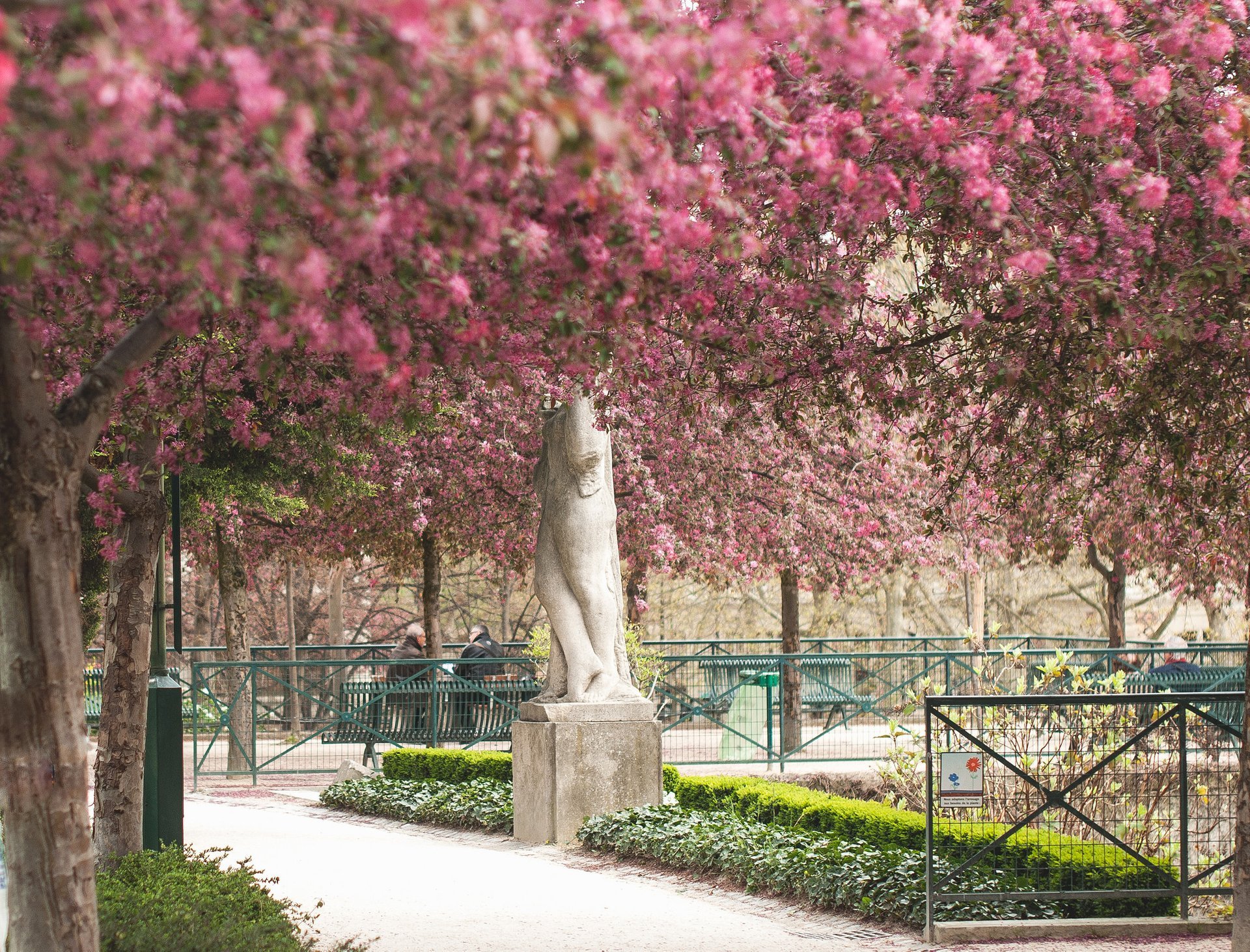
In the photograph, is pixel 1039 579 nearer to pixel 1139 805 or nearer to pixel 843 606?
pixel 843 606

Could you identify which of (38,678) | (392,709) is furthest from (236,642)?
(38,678)

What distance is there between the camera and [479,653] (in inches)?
762

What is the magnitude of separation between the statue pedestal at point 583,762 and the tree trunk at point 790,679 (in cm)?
592

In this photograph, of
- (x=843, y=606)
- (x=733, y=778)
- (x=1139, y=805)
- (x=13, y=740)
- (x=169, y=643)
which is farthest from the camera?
(x=843, y=606)

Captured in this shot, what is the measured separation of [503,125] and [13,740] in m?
2.68

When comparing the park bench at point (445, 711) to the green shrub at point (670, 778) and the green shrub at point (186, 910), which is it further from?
the green shrub at point (186, 910)

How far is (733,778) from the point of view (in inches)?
457

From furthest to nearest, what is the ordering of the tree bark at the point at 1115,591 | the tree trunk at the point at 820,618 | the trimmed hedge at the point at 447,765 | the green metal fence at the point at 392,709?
the tree trunk at the point at 820,618
the tree bark at the point at 1115,591
the green metal fence at the point at 392,709
the trimmed hedge at the point at 447,765

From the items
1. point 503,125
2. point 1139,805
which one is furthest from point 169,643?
point 503,125

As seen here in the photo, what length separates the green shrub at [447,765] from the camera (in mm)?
13602

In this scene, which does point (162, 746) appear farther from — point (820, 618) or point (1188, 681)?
point (820, 618)

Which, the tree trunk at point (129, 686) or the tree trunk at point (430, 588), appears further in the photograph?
the tree trunk at point (430, 588)

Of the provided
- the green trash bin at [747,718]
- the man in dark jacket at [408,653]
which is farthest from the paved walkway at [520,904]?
the man in dark jacket at [408,653]

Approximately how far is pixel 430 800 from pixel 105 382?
903 cm
